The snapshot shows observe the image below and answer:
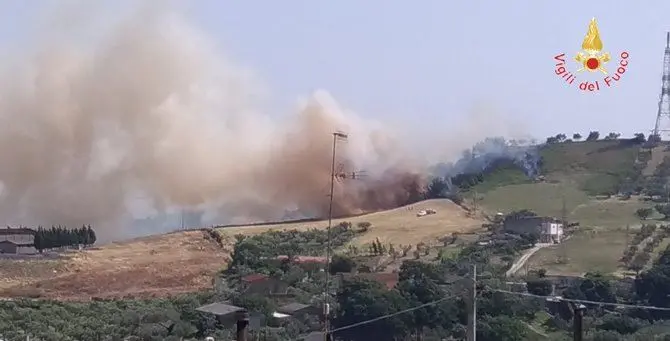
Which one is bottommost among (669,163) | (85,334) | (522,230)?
(85,334)

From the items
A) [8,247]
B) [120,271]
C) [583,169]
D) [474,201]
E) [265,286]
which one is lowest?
[265,286]

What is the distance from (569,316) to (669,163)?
47.7 m

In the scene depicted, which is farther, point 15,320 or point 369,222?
point 369,222

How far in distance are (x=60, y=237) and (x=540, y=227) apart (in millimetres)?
30302

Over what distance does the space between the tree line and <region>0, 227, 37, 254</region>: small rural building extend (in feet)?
1.48

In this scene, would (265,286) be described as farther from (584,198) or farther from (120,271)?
(584,198)

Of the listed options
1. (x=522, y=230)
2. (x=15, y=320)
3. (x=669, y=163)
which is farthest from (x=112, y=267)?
(x=669, y=163)

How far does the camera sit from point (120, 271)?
70.7 metres

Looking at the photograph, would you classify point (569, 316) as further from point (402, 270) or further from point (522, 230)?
point (522, 230)

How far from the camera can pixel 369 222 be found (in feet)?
271

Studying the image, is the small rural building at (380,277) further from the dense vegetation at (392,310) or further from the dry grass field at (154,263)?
the dry grass field at (154,263)

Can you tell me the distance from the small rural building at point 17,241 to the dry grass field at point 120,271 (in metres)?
4.36

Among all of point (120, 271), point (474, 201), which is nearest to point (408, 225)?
point (474, 201)

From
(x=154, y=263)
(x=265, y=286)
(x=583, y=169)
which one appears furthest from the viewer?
(x=583, y=169)
